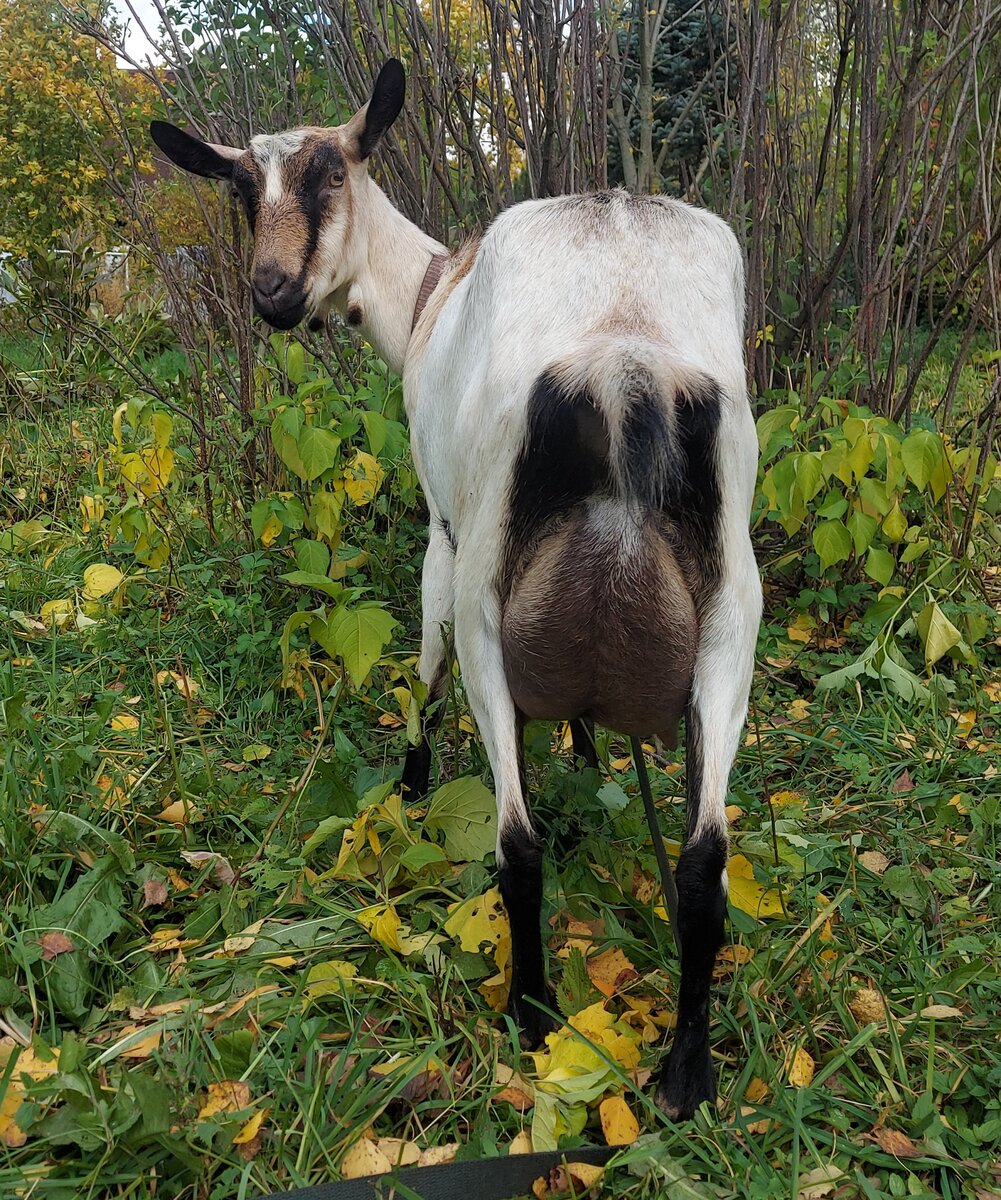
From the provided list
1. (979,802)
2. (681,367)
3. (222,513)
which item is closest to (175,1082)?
(681,367)

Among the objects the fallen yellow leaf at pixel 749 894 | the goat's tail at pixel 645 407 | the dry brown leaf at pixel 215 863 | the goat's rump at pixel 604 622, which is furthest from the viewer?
the dry brown leaf at pixel 215 863

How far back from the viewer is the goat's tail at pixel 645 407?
5.61ft

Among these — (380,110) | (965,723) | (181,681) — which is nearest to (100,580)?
(181,681)

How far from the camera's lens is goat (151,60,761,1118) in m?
1.76

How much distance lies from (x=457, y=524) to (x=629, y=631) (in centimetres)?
58

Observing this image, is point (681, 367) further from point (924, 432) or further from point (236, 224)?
point (236, 224)

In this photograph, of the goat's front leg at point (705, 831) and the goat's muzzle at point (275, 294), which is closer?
the goat's front leg at point (705, 831)

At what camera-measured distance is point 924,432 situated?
334 centimetres

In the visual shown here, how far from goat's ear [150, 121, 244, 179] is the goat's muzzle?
1.59ft

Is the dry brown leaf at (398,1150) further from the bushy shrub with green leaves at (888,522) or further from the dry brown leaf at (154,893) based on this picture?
the bushy shrub with green leaves at (888,522)

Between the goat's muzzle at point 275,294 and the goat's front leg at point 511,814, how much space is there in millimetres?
1500

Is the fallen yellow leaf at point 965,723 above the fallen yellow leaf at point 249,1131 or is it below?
below

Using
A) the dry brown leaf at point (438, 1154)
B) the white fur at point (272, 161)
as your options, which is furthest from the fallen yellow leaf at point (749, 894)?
the white fur at point (272, 161)

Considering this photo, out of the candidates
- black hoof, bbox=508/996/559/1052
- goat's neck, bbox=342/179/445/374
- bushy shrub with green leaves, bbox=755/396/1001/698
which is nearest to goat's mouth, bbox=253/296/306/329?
goat's neck, bbox=342/179/445/374
